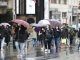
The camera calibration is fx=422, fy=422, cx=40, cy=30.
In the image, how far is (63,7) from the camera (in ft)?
181

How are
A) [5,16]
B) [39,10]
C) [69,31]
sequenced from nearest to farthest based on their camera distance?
[69,31], [5,16], [39,10]

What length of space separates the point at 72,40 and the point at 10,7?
51.1 ft

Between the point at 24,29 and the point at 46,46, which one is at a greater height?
the point at 24,29

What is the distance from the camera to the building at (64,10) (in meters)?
52.2

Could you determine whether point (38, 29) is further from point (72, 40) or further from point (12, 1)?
point (12, 1)

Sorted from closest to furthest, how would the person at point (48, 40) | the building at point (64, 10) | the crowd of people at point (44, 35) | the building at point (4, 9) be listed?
the crowd of people at point (44, 35) → the person at point (48, 40) → the building at point (4, 9) → the building at point (64, 10)

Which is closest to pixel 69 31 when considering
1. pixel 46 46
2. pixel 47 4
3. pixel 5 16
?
pixel 46 46

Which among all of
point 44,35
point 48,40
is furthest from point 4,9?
point 48,40

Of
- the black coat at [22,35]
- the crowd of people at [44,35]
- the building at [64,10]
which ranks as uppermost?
the black coat at [22,35]

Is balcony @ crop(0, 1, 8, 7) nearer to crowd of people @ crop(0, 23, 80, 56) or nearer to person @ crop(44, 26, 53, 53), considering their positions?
crowd of people @ crop(0, 23, 80, 56)

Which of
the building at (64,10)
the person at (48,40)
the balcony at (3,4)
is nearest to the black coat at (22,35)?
the person at (48,40)

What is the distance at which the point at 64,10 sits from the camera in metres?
55.5

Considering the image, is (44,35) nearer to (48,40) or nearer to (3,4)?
(48,40)

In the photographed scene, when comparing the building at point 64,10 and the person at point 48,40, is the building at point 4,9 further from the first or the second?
the person at point 48,40
